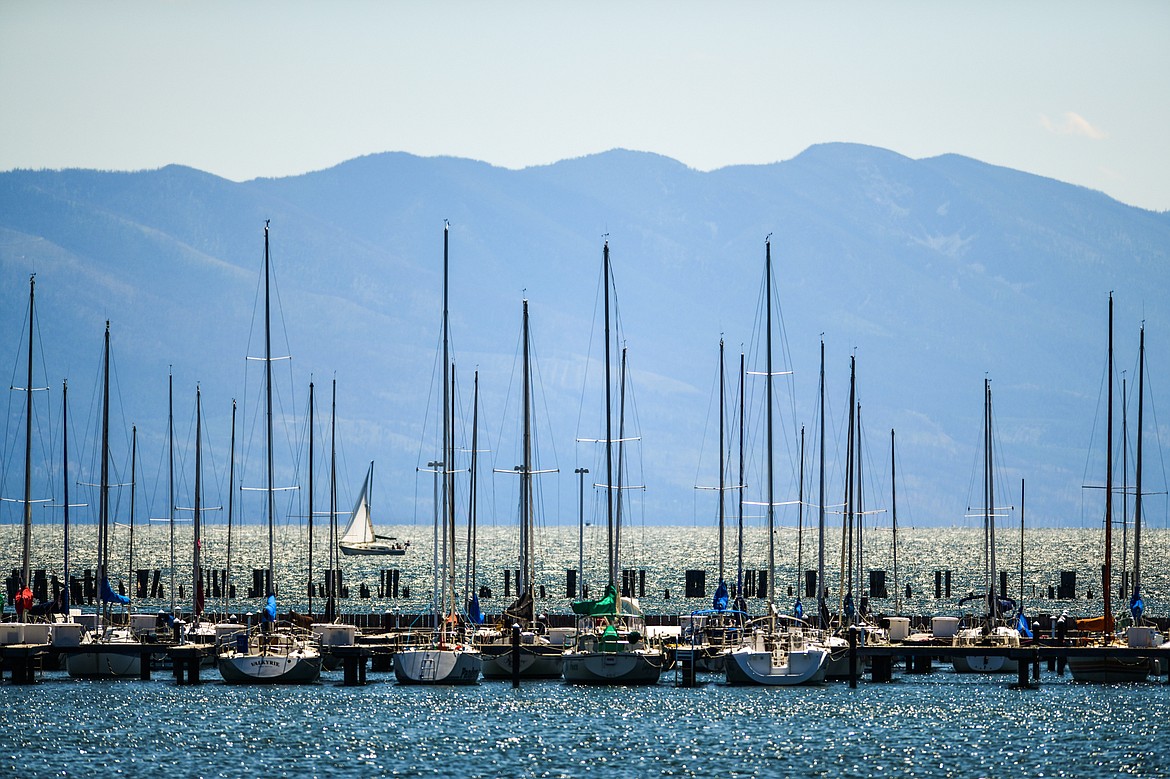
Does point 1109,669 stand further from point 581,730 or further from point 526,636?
point 581,730

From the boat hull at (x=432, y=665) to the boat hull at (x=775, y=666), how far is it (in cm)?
922

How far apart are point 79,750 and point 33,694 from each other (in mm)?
13226

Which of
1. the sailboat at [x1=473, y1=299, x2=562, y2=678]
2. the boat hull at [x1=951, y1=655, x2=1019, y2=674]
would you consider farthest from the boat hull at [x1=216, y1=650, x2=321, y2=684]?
the boat hull at [x1=951, y1=655, x2=1019, y2=674]

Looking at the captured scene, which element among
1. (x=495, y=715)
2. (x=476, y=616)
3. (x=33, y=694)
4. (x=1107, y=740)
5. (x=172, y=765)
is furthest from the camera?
(x=476, y=616)

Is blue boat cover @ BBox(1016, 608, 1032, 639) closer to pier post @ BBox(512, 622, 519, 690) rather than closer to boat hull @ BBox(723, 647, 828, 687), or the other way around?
boat hull @ BBox(723, 647, 828, 687)

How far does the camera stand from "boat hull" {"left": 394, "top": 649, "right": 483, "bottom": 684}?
64.6 m

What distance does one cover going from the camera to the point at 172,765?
Answer: 49.2 meters

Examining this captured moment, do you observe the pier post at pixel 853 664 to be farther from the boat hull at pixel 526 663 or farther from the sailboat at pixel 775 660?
the boat hull at pixel 526 663

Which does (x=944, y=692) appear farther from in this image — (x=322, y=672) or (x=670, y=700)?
(x=322, y=672)

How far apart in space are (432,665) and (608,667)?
20.0ft

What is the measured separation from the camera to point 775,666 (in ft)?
210

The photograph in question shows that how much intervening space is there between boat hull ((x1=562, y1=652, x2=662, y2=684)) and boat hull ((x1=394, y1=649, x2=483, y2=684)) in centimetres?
352

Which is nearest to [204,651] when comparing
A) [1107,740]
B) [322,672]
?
[322,672]

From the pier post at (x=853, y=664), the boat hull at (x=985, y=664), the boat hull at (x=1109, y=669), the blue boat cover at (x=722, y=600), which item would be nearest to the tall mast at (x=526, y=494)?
the blue boat cover at (x=722, y=600)
